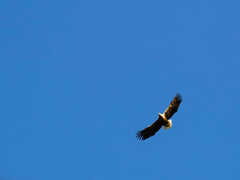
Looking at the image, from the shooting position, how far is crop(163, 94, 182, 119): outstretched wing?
68.4 m

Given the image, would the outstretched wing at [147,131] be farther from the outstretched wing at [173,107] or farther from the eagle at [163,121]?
the outstretched wing at [173,107]

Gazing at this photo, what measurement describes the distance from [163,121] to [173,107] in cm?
226

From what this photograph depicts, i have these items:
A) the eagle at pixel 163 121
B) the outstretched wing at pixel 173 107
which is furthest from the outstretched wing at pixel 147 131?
the outstretched wing at pixel 173 107

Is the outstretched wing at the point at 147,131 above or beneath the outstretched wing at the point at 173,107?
above

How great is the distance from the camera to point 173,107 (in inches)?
2721

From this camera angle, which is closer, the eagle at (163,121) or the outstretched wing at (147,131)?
the eagle at (163,121)

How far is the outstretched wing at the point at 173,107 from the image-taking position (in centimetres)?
6838

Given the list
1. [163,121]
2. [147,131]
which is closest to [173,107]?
[163,121]

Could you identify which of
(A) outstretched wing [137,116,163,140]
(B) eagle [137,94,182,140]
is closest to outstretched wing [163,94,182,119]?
(B) eagle [137,94,182,140]

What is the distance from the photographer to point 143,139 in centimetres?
7200

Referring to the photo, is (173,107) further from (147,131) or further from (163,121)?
(147,131)

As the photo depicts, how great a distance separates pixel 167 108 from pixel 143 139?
174 inches

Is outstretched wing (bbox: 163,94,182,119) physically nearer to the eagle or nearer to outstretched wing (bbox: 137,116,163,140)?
the eagle

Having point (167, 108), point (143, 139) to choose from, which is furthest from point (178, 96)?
point (143, 139)
